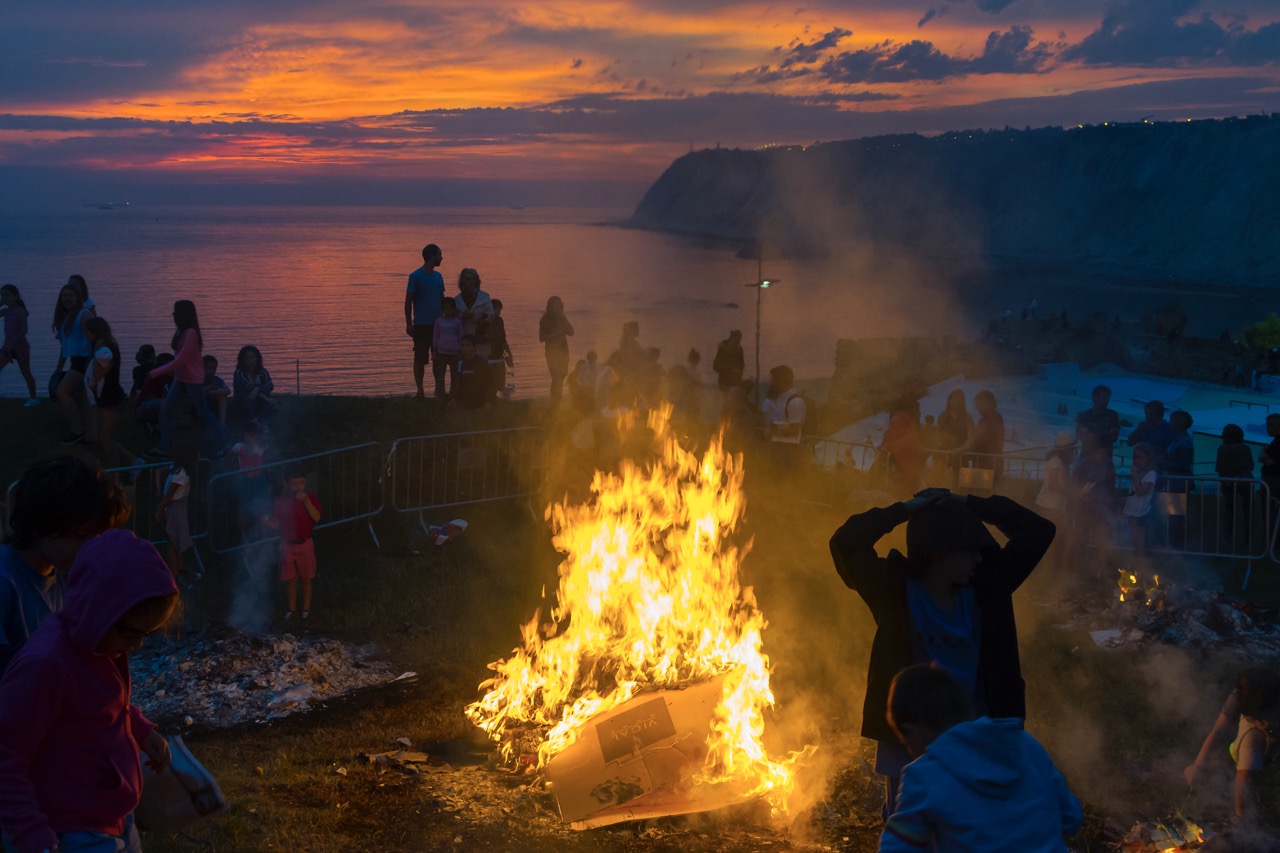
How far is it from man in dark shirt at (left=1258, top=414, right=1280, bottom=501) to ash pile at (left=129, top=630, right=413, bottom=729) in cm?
907

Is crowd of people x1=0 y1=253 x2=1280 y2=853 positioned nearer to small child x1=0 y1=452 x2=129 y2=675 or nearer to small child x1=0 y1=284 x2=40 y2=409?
small child x1=0 y1=452 x2=129 y2=675

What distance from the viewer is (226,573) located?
11.2 meters

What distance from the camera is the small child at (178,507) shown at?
10406 millimetres

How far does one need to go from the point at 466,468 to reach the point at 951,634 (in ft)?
30.0

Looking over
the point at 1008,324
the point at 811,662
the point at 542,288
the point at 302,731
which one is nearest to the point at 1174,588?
the point at 811,662

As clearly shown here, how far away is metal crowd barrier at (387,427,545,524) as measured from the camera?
41.8ft

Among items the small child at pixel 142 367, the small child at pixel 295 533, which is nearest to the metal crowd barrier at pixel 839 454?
the small child at pixel 295 533

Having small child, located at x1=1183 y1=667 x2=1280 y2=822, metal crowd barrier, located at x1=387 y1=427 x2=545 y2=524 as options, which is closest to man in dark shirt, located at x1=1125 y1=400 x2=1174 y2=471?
small child, located at x1=1183 y1=667 x2=1280 y2=822

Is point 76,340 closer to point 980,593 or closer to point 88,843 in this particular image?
point 88,843

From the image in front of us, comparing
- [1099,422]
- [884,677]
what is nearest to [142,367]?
[1099,422]

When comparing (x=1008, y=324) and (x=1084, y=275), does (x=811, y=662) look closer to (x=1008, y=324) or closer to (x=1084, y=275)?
(x=1008, y=324)

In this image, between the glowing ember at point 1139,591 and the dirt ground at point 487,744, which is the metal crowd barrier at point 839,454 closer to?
the dirt ground at point 487,744

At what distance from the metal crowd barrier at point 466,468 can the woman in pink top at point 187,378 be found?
2108mm

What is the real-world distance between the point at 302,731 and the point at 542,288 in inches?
3595
